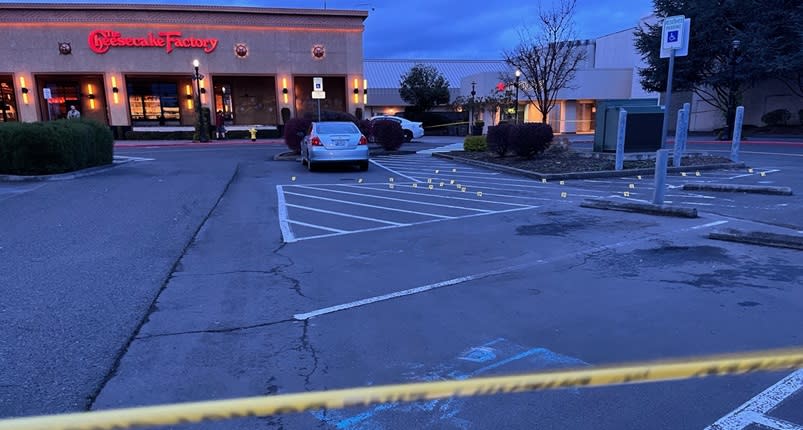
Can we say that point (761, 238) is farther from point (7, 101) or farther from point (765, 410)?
point (7, 101)

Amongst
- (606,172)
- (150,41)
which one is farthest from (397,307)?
(150,41)

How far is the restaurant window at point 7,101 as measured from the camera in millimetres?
36750

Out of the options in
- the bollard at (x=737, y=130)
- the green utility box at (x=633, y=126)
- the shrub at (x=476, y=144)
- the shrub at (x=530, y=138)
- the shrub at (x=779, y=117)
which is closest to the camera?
the bollard at (x=737, y=130)

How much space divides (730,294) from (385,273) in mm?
3399

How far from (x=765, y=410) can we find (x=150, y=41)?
129ft

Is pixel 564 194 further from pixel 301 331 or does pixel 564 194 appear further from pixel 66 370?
pixel 66 370

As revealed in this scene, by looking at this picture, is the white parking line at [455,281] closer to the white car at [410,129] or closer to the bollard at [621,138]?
the bollard at [621,138]

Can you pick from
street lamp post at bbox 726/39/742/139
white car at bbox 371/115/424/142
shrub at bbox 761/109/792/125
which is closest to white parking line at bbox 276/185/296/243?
white car at bbox 371/115/424/142

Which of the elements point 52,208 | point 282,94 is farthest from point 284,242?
point 282,94

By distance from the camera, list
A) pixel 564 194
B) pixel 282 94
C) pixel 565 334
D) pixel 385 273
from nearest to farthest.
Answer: pixel 565 334
pixel 385 273
pixel 564 194
pixel 282 94

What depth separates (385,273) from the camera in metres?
5.88

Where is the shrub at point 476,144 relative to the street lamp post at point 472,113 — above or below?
below

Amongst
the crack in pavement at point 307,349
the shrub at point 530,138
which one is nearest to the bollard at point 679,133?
the shrub at point 530,138

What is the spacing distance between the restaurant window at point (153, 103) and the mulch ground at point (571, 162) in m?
29.1
